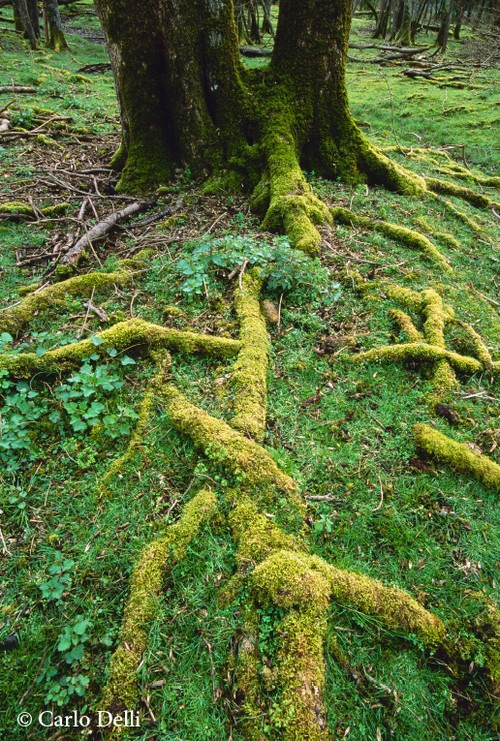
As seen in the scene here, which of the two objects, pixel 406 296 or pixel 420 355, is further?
pixel 406 296

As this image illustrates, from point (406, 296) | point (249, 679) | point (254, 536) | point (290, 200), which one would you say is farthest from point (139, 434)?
point (290, 200)

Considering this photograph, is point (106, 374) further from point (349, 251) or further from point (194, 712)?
point (349, 251)

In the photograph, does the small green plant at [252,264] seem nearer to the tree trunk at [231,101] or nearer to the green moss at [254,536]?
the tree trunk at [231,101]

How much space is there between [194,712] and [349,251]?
5.01 m

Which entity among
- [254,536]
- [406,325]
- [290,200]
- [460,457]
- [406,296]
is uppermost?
[290,200]

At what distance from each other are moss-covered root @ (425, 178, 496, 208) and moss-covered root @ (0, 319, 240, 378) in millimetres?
6241

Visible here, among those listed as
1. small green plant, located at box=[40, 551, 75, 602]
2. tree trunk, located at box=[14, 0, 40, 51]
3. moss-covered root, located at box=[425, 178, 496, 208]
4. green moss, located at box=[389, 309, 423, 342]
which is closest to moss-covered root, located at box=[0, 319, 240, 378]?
small green plant, located at box=[40, 551, 75, 602]

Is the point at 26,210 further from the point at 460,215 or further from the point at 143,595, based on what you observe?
the point at 460,215

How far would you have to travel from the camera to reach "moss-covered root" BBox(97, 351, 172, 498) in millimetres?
3014

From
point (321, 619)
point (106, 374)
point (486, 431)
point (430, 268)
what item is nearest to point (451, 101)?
point (430, 268)

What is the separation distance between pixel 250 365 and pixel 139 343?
1.09 m

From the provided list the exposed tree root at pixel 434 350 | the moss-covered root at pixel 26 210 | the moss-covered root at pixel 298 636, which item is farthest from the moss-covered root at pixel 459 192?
the moss-covered root at pixel 298 636

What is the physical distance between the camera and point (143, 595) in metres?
2.46

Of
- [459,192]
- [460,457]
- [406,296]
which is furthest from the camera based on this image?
[459,192]
